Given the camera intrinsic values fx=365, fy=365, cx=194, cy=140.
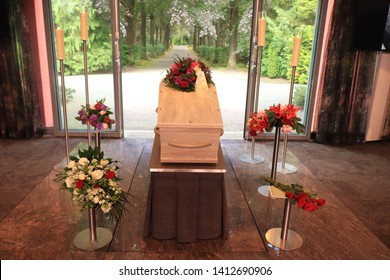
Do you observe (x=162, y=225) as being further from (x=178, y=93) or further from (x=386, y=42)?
(x=386, y=42)

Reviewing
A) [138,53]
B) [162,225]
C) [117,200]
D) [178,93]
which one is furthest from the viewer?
[138,53]

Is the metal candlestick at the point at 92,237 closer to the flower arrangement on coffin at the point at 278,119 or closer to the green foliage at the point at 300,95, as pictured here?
the flower arrangement on coffin at the point at 278,119

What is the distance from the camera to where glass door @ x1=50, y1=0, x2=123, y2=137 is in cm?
413

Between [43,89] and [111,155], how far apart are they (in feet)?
4.44

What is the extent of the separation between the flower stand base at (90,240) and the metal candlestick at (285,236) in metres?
1.00

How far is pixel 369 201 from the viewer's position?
2.98m

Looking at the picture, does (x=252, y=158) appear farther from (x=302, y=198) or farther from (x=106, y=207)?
(x=106, y=207)

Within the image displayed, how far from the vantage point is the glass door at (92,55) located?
13.5 ft

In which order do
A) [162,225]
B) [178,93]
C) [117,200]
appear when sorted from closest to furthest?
[117,200] → [162,225] → [178,93]

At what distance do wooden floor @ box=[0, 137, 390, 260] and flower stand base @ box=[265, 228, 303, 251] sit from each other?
3cm

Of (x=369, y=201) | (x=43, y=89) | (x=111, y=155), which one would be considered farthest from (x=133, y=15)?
(x=369, y=201)

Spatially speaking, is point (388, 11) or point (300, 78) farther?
point (300, 78)

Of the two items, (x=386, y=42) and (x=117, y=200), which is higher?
(x=386, y=42)

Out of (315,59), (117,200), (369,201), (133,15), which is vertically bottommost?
(369,201)
